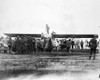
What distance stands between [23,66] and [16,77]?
238 cm

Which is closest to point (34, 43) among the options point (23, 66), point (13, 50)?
point (13, 50)

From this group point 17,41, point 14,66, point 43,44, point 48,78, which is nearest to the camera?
point 48,78

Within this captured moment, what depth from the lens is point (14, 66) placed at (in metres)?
14.1

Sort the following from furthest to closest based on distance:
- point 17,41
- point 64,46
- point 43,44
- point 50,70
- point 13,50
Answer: point 64,46 < point 43,44 < point 13,50 < point 17,41 < point 50,70

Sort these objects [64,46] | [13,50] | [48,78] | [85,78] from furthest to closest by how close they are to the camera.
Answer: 1. [64,46]
2. [13,50]
3. [48,78]
4. [85,78]

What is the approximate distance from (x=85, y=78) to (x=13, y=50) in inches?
689

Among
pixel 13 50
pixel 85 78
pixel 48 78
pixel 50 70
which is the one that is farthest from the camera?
pixel 13 50

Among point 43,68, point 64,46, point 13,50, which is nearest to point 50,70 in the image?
point 43,68

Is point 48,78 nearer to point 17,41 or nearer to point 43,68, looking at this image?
point 43,68

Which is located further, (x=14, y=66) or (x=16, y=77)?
(x=14, y=66)

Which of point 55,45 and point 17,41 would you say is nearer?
point 17,41

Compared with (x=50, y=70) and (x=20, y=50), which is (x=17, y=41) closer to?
(x=20, y=50)

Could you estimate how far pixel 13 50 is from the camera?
27.3m

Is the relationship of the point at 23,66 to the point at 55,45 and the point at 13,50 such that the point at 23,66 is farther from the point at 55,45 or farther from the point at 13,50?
the point at 55,45
